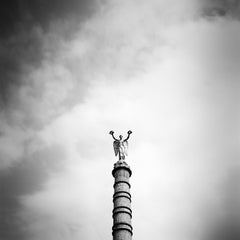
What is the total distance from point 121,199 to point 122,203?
0.19 meters

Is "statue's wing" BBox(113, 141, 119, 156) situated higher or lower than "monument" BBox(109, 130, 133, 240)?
higher

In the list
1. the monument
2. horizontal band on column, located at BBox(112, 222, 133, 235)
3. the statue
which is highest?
the statue

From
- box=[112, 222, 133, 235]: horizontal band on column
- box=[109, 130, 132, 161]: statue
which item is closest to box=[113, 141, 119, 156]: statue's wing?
box=[109, 130, 132, 161]: statue

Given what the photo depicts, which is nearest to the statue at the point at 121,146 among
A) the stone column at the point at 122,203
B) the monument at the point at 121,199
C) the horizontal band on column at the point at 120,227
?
the monument at the point at 121,199

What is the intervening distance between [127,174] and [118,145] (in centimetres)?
195

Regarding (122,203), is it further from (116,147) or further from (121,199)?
(116,147)

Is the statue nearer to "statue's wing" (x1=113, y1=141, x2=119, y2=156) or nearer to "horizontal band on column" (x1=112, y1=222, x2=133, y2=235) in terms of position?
"statue's wing" (x1=113, y1=141, x2=119, y2=156)

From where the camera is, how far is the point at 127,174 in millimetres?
15969

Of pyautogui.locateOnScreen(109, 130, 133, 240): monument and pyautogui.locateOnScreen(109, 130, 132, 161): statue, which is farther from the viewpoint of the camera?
pyautogui.locateOnScreen(109, 130, 132, 161): statue

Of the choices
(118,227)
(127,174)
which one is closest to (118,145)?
(127,174)

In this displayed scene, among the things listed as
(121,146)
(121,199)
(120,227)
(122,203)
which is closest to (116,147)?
(121,146)

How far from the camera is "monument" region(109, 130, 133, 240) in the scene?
14.0m

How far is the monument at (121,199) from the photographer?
14.0m

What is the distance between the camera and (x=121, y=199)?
48.8ft
